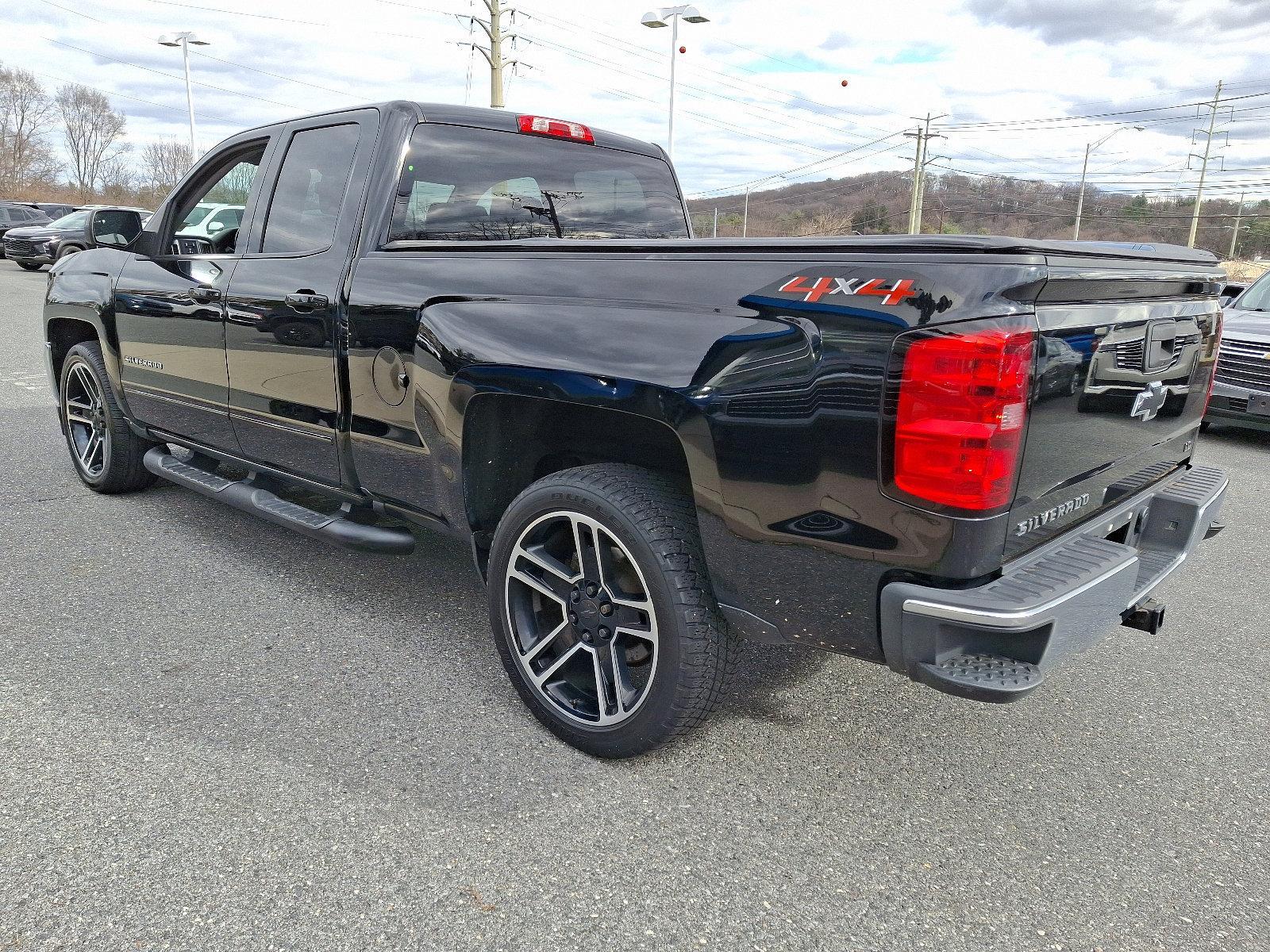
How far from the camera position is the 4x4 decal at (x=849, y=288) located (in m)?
1.98

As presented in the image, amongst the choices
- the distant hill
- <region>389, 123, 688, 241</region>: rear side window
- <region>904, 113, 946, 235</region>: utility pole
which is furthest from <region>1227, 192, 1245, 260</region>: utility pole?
<region>389, 123, 688, 241</region>: rear side window

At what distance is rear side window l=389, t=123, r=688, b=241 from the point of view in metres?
3.42

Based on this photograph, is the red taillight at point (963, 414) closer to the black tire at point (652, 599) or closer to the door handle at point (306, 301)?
the black tire at point (652, 599)

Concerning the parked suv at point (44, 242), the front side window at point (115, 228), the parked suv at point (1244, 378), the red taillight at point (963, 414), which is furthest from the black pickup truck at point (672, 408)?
the parked suv at point (44, 242)

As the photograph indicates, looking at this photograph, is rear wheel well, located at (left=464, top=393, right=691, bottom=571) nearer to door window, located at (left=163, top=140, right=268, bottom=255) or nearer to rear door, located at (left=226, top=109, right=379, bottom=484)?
rear door, located at (left=226, top=109, right=379, bottom=484)

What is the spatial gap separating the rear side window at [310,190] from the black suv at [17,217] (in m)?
28.9

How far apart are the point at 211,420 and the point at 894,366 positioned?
326 cm

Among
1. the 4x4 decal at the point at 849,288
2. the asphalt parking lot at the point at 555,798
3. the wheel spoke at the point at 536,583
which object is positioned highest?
the 4x4 decal at the point at 849,288

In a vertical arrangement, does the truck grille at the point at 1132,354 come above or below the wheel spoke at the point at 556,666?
above

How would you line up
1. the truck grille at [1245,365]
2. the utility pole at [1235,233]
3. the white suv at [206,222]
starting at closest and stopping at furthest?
1. the white suv at [206,222]
2. the truck grille at [1245,365]
3. the utility pole at [1235,233]

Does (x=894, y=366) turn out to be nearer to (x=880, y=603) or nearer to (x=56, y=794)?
(x=880, y=603)

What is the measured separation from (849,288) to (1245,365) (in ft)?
23.2

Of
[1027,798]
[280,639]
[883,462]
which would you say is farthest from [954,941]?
[280,639]

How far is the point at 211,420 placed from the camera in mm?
4148
